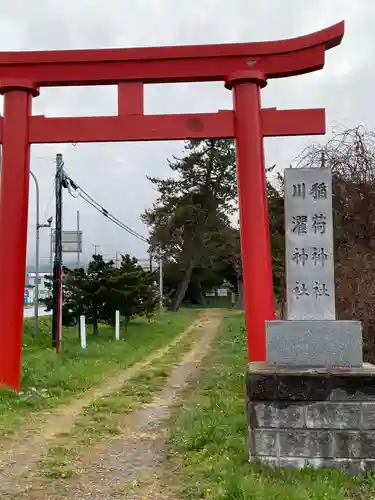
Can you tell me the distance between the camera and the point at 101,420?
22.2 feet

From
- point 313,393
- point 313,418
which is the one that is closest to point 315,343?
point 313,393

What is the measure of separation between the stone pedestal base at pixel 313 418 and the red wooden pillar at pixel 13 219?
4814 millimetres

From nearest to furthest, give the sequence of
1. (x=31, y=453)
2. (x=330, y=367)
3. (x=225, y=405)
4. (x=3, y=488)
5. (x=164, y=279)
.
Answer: (x=3, y=488) → (x=330, y=367) → (x=31, y=453) → (x=225, y=405) → (x=164, y=279)

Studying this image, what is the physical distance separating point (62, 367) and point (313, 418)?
6.83 metres

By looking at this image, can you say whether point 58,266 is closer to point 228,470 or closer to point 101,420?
point 101,420

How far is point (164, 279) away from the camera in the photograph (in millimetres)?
44750

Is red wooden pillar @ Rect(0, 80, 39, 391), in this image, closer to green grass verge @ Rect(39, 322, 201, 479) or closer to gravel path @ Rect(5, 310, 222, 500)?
green grass verge @ Rect(39, 322, 201, 479)

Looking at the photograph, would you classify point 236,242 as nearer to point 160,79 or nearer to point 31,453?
point 160,79

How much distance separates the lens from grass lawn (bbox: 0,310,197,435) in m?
7.43

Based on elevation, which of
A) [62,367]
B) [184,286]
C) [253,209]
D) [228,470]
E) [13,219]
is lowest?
[228,470]

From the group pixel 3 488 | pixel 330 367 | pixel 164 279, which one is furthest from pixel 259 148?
pixel 164 279

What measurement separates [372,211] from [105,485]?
596 centimetres

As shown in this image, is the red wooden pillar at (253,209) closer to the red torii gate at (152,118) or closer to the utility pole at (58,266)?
the red torii gate at (152,118)

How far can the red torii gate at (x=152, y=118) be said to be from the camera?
8320 mm
